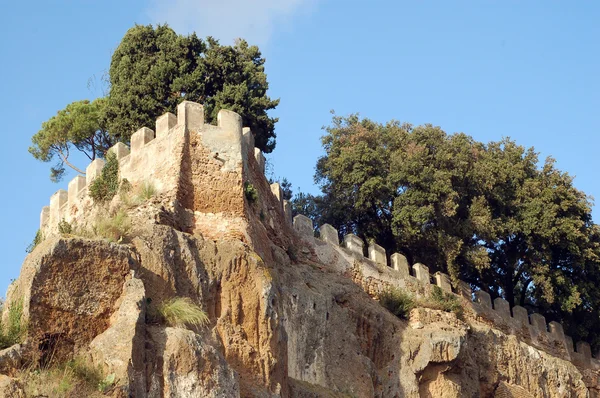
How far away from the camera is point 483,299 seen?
118 ft

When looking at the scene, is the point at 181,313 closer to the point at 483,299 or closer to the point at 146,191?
the point at 146,191

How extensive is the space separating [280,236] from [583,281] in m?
13.4

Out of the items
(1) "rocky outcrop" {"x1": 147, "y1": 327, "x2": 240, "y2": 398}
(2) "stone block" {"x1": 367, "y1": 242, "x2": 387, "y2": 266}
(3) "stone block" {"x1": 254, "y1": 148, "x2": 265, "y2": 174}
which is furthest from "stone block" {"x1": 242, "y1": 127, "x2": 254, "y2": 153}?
(1) "rocky outcrop" {"x1": 147, "y1": 327, "x2": 240, "y2": 398}

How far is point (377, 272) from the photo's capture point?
106 feet

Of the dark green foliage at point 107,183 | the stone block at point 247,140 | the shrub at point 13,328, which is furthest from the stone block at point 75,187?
the shrub at point 13,328

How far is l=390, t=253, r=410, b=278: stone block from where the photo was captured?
109ft

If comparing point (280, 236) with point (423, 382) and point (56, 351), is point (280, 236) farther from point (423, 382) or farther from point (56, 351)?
point (56, 351)

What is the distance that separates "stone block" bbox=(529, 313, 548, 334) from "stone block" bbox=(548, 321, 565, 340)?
399mm

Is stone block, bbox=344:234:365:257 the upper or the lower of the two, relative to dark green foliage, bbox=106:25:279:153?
lower

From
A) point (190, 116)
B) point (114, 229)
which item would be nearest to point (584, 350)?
point (190, 116)

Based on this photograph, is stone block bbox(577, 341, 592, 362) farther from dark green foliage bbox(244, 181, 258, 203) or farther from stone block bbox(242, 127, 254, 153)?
dark green foliage bbox(244, 181, 258, 203)

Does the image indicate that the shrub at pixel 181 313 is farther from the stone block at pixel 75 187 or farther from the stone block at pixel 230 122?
the stone block at pixel 75 187

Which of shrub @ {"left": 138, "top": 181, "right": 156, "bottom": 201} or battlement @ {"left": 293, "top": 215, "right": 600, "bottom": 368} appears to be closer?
shrub @ {"left": 138, "top": 181, "right": 156, "bottom": 201}

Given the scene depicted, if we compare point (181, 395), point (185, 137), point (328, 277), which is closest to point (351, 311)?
point (328, 277)
